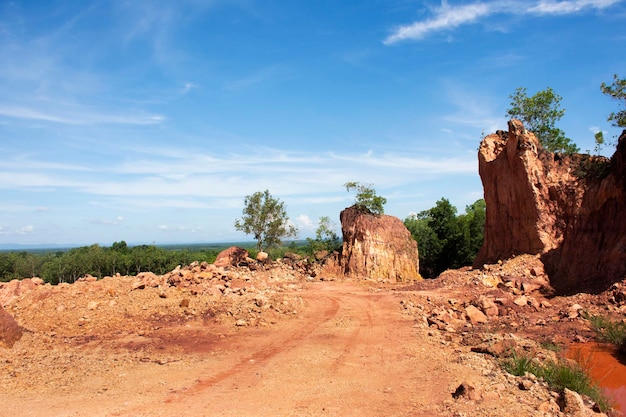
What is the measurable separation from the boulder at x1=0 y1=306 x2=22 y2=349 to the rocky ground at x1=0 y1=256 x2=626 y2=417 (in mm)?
26

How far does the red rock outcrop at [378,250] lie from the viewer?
892 inches

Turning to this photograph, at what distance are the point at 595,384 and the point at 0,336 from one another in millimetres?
12043

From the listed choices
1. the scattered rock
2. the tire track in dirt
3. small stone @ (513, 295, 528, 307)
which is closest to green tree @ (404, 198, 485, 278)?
small stone @ (513, 295, 528, 307)

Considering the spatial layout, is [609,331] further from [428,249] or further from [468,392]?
[428,249]

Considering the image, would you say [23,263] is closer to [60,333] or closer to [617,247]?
[60,333]

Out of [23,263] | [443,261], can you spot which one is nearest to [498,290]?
[443,261]

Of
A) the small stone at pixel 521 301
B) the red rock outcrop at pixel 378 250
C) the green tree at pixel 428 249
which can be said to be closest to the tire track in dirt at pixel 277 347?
the small stone at pixel 521 301

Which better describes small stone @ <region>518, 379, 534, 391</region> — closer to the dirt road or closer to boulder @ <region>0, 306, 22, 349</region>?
the dirt road

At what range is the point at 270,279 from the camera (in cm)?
2086

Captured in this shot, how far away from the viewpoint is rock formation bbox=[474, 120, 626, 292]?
1473 centimetres

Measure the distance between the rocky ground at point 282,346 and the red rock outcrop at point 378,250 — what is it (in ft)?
18.1

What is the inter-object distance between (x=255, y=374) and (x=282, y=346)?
6.70 feet

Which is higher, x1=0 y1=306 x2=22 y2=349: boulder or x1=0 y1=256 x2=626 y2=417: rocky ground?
x1=0 y1=306 x2=22 y2=349: boulder

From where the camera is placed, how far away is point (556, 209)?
1728 cm
